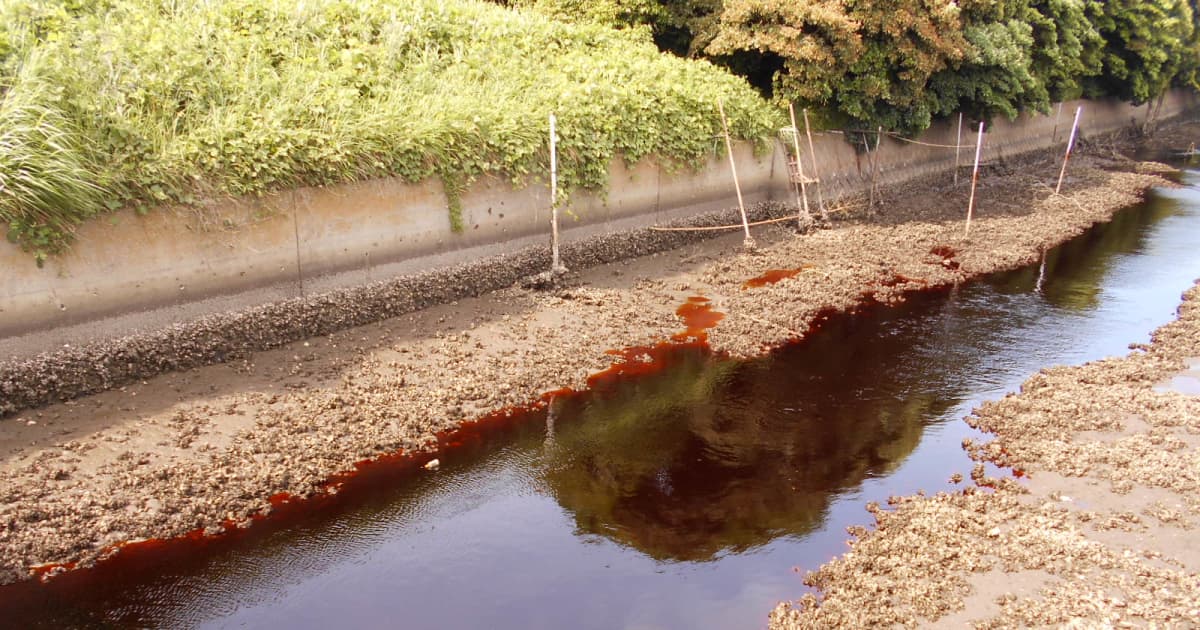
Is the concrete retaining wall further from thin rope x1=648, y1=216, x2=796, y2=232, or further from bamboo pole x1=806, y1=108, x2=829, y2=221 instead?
bamboo pole x1=806, y1=108, x2=829, y2=221

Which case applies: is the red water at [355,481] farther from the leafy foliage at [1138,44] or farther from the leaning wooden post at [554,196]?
the leafy foliage at [1138,44]

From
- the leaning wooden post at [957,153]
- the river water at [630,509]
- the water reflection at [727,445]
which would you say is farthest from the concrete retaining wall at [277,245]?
the leaning wooden post at [957,153]

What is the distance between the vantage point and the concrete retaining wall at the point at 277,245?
8648 millimetres

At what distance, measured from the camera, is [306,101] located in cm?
1085

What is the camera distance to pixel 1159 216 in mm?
20891

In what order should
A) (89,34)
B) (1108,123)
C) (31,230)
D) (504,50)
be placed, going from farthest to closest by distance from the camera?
(1108,123), (504,50), (89,34), (31,230)

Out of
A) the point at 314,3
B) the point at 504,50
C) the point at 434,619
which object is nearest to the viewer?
the point at 434,619

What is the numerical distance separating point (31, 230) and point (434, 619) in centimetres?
562

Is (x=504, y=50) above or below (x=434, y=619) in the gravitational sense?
above

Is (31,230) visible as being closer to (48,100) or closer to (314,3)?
(48,100)

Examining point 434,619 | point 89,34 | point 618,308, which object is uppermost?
point 89,34

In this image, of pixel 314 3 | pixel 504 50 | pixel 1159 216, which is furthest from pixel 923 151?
pixel 314 3

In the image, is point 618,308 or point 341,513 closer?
point 341,513

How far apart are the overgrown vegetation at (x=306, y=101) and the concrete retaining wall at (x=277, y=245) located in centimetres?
25
